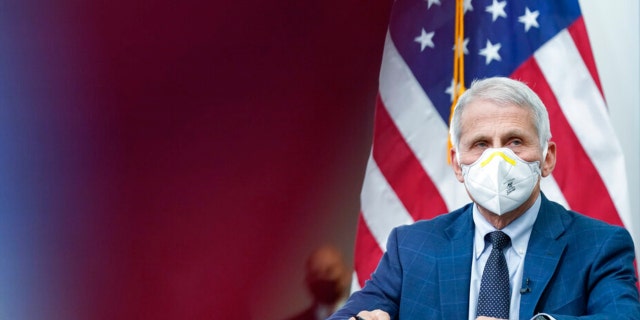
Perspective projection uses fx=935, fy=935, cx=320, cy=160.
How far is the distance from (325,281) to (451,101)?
33.7 inches

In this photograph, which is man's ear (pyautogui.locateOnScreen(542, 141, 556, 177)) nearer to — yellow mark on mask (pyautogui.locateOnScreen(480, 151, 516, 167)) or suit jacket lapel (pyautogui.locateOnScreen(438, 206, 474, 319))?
yellow mark on mask (pyautogui.locateOnScreen(480, 151, 516, 167))

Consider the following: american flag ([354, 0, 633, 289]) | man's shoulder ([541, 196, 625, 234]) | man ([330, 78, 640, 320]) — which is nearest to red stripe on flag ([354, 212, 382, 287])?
american flag ([354, 0, 633, 289])

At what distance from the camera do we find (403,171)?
11.3 ft

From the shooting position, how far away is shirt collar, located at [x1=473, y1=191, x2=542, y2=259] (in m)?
2.21

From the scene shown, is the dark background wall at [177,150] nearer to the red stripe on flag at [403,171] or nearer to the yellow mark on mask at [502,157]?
the red stripe on flag at [403,171]

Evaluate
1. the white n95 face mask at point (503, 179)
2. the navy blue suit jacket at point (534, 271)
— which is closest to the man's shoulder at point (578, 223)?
the navy blue suit jacket at point (534, 271)

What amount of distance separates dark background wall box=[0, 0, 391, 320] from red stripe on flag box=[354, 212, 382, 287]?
0.22m

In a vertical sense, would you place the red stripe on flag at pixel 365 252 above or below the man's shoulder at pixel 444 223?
below

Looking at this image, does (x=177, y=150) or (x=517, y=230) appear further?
(x=177, y=150)

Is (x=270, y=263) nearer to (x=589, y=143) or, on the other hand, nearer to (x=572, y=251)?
(x=589, y=143)

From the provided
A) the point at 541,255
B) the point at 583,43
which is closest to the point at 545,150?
the point at 541,255

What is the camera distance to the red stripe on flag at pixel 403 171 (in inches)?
135

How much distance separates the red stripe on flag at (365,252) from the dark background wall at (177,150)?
0.22 meters

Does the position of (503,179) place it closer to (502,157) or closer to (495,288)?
(502,157)
